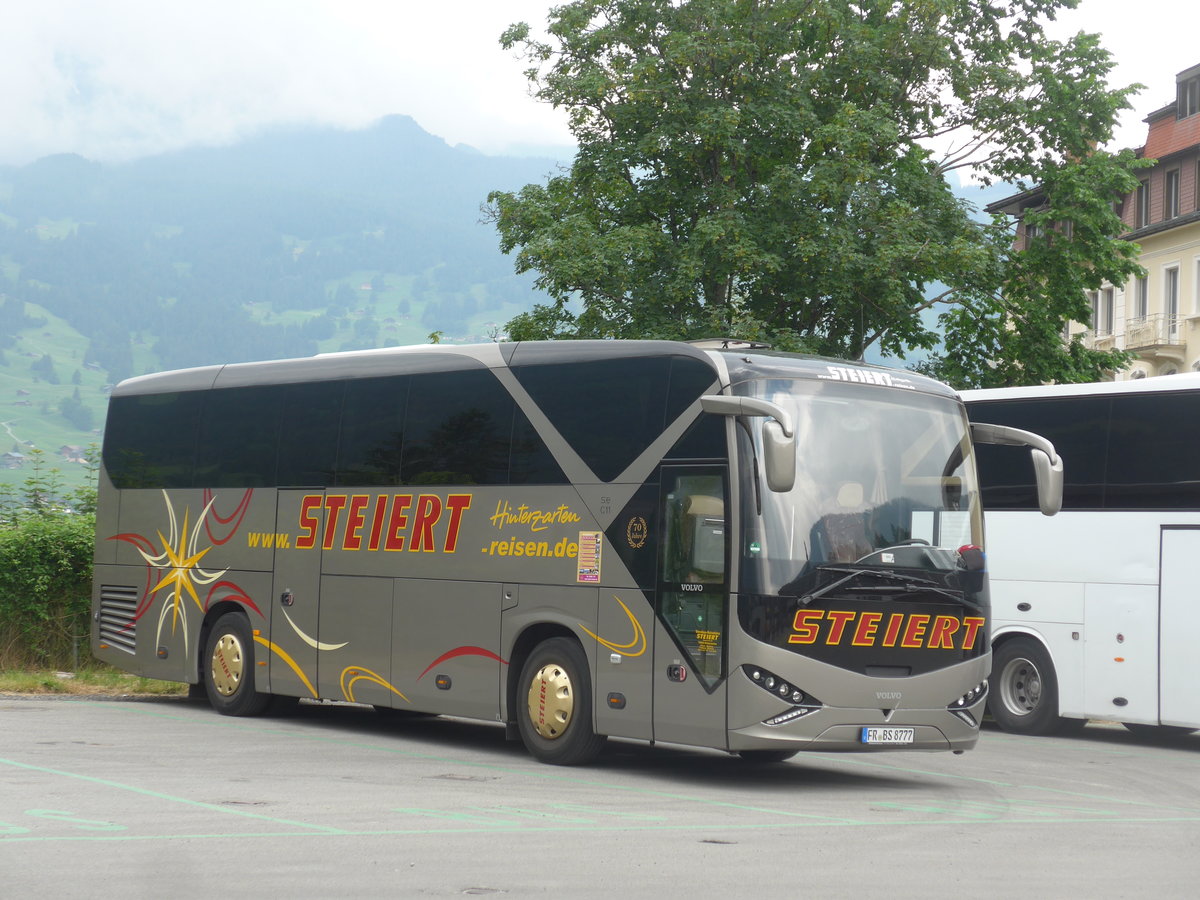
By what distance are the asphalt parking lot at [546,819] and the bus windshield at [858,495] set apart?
171 centimetres

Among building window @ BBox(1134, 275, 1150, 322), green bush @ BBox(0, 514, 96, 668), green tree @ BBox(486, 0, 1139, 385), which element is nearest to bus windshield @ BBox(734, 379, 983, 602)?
green bush @ BBox(0, 514, 96, 668)

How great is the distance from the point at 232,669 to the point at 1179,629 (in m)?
9.88

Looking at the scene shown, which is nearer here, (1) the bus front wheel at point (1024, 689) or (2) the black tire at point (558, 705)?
(2) the black tire at point (558, 705)

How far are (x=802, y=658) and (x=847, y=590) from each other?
615 millimetres

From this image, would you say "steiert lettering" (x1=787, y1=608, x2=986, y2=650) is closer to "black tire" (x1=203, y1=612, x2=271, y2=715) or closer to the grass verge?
"black tire" (x1=203, y1=612, x2=271, y2=715)

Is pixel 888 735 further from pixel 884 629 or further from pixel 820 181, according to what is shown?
pixel 820 181

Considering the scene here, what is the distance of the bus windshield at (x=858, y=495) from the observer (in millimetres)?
12531

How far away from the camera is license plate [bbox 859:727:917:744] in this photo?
41.3ft

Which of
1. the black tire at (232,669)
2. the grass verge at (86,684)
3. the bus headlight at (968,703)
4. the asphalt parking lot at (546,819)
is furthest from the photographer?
the grass verge at (86,684)

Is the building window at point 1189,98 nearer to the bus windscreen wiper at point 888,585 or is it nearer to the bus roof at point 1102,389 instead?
the bus roof at point 1102,389

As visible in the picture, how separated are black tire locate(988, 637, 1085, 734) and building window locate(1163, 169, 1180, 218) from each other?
3965cm

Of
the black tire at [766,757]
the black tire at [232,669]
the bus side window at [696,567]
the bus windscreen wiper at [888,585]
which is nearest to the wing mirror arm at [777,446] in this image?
the bus side window at [696,567]

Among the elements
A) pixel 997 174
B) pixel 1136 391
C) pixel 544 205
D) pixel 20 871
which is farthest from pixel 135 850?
pixel 997 174

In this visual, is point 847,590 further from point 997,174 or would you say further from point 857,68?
point 997,174
